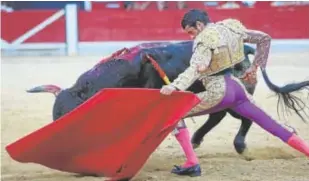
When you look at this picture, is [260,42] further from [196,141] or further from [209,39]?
[196,141]

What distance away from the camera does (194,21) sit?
3723 millimetres

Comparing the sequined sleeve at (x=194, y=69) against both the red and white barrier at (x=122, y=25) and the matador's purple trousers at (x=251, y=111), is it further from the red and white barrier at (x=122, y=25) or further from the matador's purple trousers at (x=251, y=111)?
the red and white barrier at (x=122, y=25)

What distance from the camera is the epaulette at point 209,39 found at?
369 centimetres

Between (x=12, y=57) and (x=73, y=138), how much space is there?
9947 millimetres

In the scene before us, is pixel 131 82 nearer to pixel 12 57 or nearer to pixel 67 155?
pixel 67 155

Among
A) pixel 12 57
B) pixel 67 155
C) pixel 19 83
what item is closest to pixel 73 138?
pixel 67 155

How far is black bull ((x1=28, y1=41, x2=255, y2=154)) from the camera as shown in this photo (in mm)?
4004

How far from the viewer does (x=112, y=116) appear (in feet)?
12.0

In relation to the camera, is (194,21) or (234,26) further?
(234,26)

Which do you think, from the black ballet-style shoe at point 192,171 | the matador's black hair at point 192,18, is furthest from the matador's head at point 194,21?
the black ballet-style shoe at point 192,171

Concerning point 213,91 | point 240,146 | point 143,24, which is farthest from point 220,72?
point 143,24

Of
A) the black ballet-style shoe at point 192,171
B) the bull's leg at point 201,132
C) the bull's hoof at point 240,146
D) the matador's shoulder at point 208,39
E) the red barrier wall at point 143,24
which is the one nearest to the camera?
the matador's shoulder at point 208,39

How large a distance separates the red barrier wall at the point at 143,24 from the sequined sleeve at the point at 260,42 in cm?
946

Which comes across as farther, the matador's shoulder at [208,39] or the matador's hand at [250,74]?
the matador's hand at [250,74]
